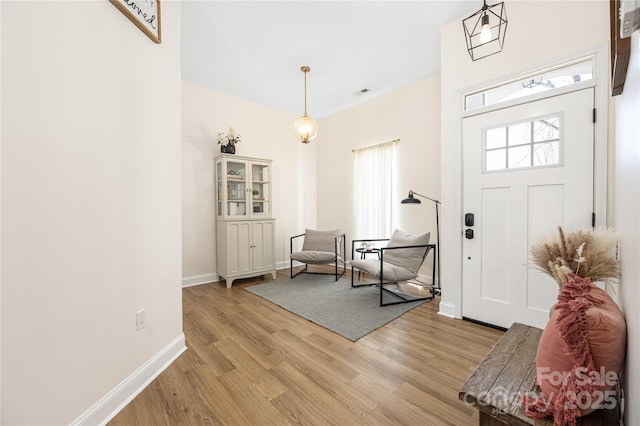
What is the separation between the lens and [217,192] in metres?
4.06

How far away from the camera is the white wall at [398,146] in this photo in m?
3.65

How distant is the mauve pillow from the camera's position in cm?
75

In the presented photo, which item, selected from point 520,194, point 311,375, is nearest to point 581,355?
point 311,375

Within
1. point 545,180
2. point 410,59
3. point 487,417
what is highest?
point 410,59

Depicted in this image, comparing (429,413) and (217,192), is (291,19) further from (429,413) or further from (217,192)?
(429,413)

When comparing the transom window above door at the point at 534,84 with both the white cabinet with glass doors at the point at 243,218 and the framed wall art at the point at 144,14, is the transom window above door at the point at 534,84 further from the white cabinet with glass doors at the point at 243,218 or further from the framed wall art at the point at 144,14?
the white cabinet with glass doors at the point at 243,218

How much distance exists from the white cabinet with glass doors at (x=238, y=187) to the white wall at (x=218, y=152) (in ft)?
0.80

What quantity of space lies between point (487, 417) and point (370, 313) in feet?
5.97

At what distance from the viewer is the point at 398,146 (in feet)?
13.3

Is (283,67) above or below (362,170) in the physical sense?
above

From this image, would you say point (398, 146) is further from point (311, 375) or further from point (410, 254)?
point (311, 375)

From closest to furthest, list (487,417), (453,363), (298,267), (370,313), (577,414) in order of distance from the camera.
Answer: (577,414) < (487,417) < (453,363) < (370,313) < (298,267)

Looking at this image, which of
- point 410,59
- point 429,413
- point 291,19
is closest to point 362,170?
point 410,59

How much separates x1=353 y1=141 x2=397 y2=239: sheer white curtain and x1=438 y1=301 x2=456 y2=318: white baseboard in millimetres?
1590
